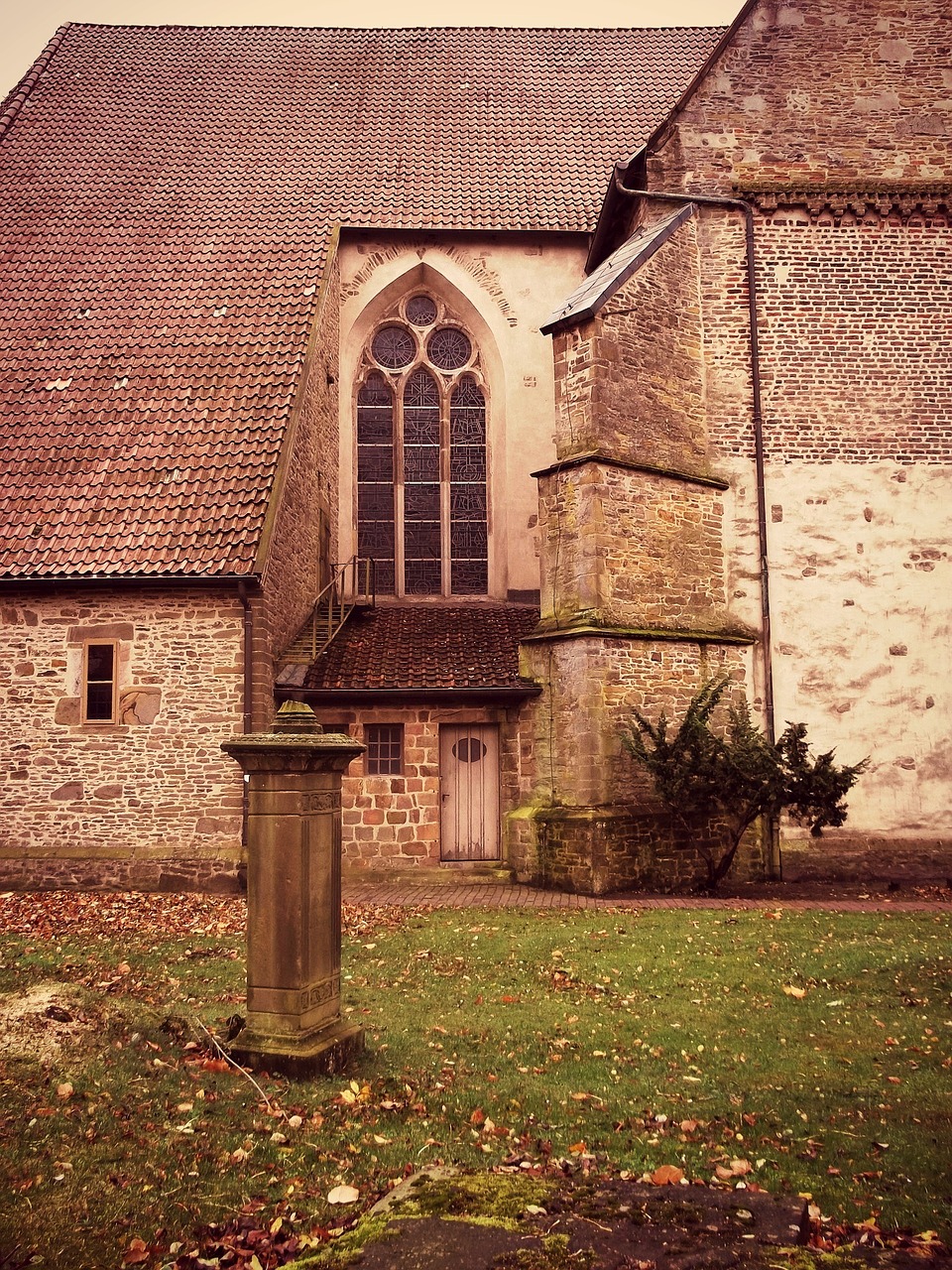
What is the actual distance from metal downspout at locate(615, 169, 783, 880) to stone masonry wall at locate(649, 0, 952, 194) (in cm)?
29

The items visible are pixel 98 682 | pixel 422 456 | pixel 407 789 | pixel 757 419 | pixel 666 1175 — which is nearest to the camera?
pixel 666 1175

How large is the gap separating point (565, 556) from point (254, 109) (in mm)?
13873

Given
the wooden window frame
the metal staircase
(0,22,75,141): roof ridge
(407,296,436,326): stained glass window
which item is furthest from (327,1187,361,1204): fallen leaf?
(0,22,75,141): roof ridge

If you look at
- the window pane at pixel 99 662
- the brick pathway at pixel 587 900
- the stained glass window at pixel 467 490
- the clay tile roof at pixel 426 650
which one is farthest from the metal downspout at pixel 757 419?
the window pane at pixel 99 662

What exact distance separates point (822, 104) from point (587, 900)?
11971 millimetres

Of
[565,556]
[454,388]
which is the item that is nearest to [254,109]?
[454,388]

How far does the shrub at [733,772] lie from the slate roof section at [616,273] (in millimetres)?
5189

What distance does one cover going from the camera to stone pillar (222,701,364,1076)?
5.57 meters

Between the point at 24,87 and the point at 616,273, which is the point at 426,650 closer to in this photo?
the point at 616,273

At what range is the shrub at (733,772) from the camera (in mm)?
12719

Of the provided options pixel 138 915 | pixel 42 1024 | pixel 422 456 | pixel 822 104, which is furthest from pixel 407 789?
pixel 822 104

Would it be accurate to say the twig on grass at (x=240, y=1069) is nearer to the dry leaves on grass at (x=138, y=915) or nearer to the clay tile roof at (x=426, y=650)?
the dry leaves on grass at (x=138, y=915)

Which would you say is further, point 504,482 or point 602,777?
point 504,482

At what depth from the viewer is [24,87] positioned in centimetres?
2195
